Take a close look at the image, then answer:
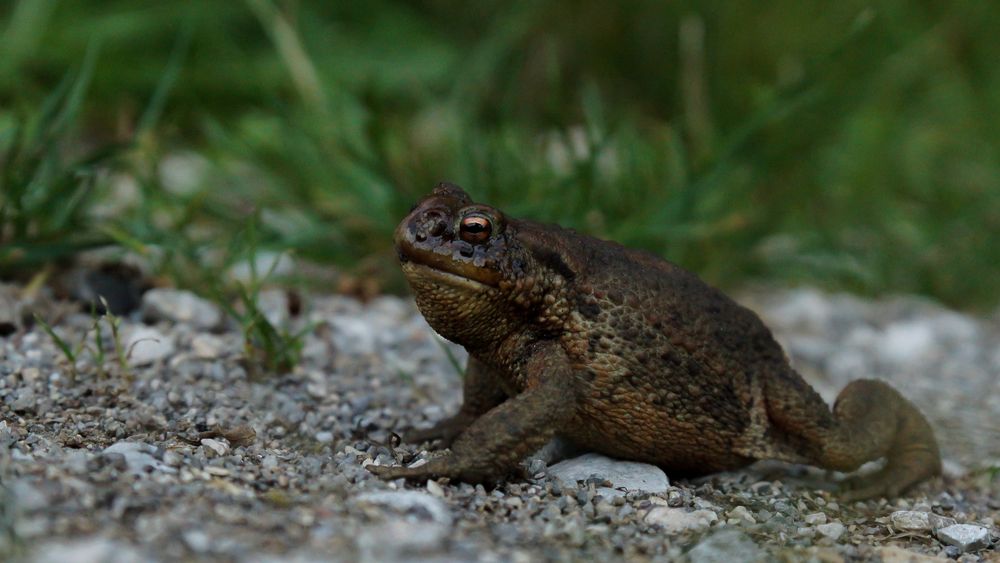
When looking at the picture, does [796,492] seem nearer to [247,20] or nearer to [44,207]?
[44,207]

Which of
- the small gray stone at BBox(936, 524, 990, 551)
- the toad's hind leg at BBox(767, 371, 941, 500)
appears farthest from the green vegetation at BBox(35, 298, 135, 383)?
the small gray stone at BBox(936, 524, 990, 551)

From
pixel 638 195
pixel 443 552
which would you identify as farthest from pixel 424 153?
pixel 443 552

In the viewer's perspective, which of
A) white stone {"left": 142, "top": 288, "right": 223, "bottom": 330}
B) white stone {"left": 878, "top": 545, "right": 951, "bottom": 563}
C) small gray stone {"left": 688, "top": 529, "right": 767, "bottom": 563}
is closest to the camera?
A: small gray stone {"left": 688, "top": 529, "right": 767, "bottom": 563}

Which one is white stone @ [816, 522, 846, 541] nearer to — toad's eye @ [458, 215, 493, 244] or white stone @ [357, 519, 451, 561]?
white stone @ [357, 519, 451, 561]

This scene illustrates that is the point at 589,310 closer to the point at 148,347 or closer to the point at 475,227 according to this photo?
the point at 475,227

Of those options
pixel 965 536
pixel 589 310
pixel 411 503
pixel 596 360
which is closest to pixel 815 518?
pixel 965 536

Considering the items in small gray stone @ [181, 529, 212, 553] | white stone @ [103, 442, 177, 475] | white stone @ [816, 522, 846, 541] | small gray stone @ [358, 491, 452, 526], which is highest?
white stone @ [816, 522, 846, 541]

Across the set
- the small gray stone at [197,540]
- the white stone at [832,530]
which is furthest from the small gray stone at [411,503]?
the white stone at [832,530]
